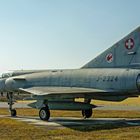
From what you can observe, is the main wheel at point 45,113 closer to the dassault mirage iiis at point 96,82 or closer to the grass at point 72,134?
the dassault mirage iiis at point 96,82

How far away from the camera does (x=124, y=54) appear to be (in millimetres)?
21453

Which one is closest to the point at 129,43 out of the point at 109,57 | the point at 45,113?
the point at 109,57

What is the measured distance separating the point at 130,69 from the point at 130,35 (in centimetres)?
242

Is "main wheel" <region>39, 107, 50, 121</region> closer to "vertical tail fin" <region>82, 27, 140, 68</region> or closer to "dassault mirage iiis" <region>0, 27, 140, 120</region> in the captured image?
"dassault mirage iiis" <region>0, 27, 140, 120</region>

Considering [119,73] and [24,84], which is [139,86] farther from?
[24,84]

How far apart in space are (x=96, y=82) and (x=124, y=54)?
2.36 meters

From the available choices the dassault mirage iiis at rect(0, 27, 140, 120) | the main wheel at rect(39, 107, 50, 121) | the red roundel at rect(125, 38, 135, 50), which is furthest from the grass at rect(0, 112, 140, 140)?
the red roundel at rect(125, 38, 135, 50)

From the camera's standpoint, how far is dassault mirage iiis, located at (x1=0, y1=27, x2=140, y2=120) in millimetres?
20344

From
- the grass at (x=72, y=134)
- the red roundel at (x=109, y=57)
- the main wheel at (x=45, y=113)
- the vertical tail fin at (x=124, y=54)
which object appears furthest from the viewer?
the main wheel at (x=45, y=113)

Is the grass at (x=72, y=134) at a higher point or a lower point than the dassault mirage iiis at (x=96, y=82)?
lower

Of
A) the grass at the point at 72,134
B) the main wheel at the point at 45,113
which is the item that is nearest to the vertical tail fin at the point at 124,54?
the main wheel at the point at 45,113

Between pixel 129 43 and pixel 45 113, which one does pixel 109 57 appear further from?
pixel 45 113

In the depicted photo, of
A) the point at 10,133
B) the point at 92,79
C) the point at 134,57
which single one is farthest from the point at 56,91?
the point at 10,133

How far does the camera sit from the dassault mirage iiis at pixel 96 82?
66.7 ft
